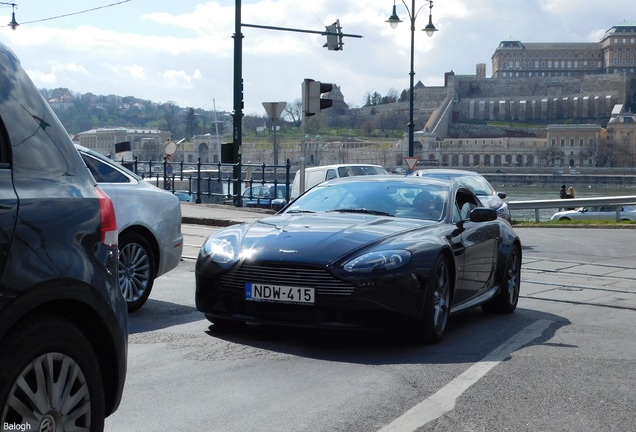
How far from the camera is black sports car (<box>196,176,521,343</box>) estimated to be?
24.0 feet

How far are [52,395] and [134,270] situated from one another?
585 centimetres

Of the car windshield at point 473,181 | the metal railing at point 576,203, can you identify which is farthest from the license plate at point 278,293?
the metal railing at point 576,203

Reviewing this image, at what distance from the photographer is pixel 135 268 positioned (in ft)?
30.9

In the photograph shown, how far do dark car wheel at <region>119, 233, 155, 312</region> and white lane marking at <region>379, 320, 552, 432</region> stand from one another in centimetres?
320

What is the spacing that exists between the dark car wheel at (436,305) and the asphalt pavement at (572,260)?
3142 millimetres

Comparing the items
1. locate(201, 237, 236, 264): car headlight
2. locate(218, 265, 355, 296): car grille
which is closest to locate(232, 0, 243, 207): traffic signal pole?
locate(201, 237, 236, 264): car headlight

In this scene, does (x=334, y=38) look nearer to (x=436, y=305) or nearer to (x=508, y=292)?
(x=508, y=292)

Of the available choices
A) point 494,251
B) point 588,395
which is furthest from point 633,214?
point 588,395

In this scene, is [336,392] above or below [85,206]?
below

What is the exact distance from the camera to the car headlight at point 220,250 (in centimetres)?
774

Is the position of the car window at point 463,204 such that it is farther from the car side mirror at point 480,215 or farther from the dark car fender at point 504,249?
the dark car fender at point 504,249

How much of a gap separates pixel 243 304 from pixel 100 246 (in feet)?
11.6

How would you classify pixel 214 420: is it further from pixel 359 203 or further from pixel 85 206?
pixel 359 203

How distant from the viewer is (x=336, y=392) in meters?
5.97
